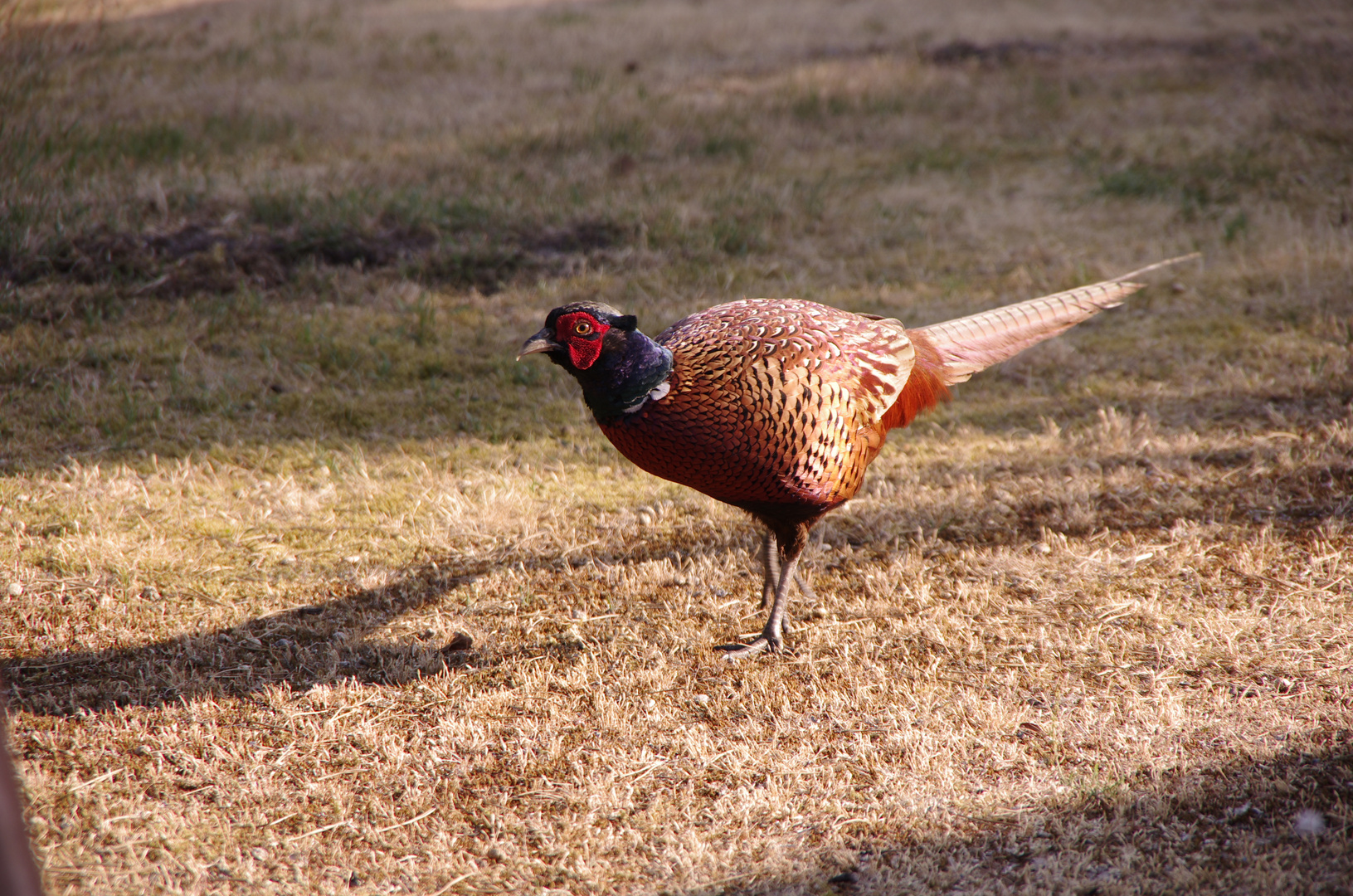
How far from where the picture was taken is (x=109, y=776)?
9.52 feet

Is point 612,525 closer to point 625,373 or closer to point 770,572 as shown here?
point 770,572

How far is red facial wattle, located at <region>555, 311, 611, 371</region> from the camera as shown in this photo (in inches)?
119

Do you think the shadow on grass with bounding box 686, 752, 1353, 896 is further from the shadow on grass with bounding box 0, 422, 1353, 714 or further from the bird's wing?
the shadow on grass with bounding box 0, 422, 1353, 714

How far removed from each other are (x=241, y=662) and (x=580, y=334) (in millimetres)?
1697

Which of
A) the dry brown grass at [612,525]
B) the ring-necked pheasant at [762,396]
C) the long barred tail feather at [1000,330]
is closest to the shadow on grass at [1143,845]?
the dry brown grass at [612,525]

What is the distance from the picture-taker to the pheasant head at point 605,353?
302 cm

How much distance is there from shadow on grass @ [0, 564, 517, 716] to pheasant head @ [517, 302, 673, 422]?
1172 millimetres

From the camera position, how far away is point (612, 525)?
442cm

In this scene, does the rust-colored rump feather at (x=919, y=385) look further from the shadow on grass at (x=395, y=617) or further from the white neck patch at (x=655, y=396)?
the white neck patch at (x=655, y=396)

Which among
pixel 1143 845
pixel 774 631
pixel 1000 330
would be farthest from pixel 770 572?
pixel 1143 845

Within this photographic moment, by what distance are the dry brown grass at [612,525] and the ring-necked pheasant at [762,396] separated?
0.66 m

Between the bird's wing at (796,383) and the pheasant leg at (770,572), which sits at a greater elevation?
the bird's wing at (796,383)

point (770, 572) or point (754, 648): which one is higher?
point (770, 572)

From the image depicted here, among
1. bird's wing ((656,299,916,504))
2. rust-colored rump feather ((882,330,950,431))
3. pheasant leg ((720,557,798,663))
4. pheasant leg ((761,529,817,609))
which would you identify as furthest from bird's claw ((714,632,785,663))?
rust-colored rump feather ((882,330,950,431))
